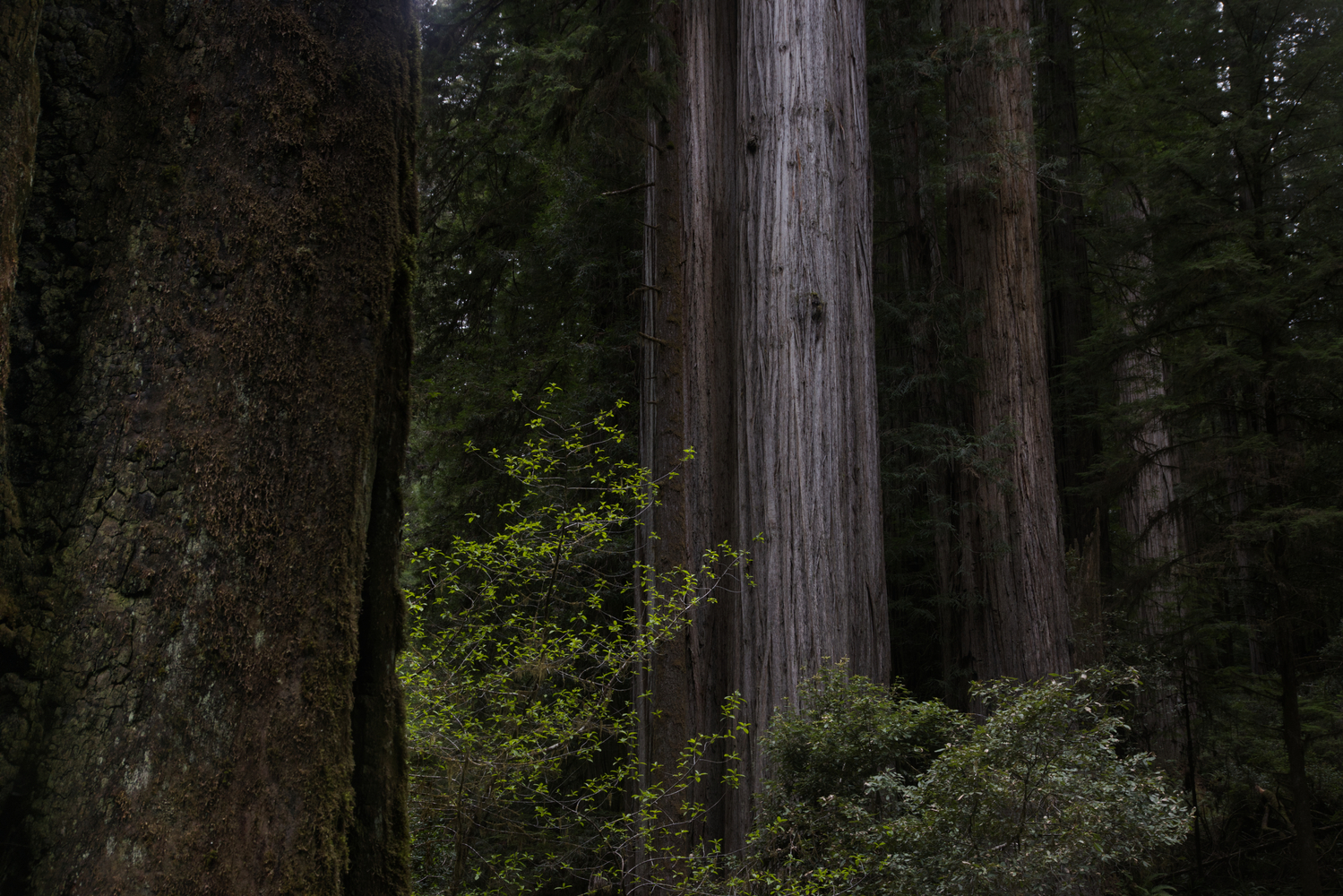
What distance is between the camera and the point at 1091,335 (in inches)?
371

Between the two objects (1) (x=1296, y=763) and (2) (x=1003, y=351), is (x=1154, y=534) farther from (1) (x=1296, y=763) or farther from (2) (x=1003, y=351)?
(1) (x=1296, y=763)

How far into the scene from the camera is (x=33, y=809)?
1.29m

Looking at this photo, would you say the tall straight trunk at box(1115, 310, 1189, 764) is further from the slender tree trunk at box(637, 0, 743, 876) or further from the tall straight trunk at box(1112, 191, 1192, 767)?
the slender tree trunk at box(637, 0, 743, 876)

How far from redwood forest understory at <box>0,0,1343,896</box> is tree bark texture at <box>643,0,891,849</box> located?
1.8 inches

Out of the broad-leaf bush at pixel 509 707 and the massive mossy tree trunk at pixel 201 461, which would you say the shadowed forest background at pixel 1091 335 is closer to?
the broad-leaf bush at pixel 509 707

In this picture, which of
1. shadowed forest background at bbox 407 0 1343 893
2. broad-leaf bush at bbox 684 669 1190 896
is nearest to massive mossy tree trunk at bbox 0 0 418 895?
broad-leaf bush at bbox 684 669 1190 896

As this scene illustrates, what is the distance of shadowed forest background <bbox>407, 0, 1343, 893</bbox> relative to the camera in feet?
23.8

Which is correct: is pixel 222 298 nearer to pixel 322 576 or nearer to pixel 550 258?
pixel 322 576

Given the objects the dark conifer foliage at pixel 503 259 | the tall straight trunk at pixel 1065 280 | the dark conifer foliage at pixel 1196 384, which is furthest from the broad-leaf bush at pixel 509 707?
the tall straight trunk at pixel 1065 280

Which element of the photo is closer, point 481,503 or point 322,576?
point 322,576

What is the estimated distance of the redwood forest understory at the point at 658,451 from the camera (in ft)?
4.65

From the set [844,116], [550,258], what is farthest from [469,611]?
[550,258]

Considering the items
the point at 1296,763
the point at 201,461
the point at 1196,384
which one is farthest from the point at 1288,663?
the point at 201,461

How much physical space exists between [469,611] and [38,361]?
4.59 meters
